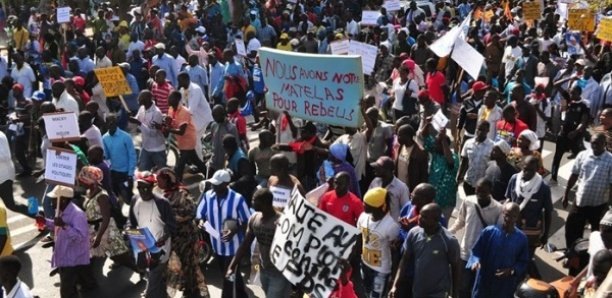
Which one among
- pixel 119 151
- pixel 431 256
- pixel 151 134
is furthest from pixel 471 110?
pixel 431 256

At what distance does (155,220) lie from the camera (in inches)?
258

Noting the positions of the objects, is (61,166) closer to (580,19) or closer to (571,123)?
(571,123)

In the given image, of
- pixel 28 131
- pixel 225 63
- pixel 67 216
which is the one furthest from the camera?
pixel 225 63

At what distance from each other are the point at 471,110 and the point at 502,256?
4.48m

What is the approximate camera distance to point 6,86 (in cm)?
1251

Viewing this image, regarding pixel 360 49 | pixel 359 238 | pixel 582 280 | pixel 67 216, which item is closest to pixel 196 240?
pixel 67 216

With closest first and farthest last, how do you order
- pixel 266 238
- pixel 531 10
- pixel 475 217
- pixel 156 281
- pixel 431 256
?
pixel 431 256
pixel 266 238
pixel 475 217
pixel 156 281
pixel 531 10

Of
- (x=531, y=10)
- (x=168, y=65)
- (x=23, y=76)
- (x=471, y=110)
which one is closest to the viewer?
(x=471, y=110)

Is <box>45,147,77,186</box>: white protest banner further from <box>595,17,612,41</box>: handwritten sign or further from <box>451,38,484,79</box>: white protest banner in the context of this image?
<box>595,17,612,41</box>: handwritten sign

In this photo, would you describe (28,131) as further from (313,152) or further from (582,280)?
(582,280)

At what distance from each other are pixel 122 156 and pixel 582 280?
5.43 metres

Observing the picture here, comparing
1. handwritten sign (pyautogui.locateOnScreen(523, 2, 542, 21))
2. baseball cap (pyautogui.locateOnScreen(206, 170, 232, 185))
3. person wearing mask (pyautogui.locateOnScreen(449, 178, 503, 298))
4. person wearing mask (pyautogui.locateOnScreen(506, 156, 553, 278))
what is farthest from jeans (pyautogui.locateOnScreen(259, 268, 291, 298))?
handwritten sign (pyautogui.locateOnScreen(523, 2, 542, 21))

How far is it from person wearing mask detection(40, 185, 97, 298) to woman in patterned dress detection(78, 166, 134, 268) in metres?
0.18

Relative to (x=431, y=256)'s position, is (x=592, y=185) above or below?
below
